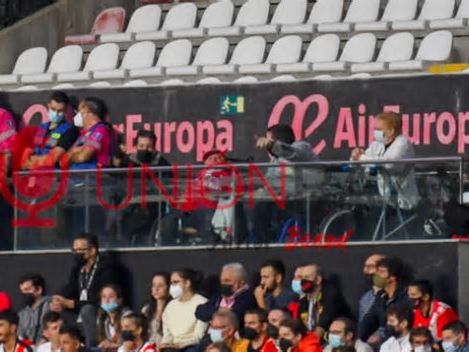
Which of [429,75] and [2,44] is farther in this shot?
[2,44]

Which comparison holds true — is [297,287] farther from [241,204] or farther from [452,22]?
[452,22]

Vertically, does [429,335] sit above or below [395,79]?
→ below

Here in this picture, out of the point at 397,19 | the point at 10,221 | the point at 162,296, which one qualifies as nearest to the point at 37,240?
the point at 10,221

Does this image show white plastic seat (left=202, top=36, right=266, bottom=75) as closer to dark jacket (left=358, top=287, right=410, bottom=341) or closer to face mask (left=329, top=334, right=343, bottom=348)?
dark jacket (left=358, top=287, right=410, bottom=341)

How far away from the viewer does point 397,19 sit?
27.2m

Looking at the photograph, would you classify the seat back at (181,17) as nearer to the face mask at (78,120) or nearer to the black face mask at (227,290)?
the face mask at (78,120)

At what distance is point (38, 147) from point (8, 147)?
12.8 inches

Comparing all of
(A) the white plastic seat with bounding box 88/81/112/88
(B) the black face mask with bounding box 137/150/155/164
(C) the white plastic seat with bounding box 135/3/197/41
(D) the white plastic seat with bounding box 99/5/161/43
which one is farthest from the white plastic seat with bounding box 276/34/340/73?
(B) the black face mask with bounding box 137/150/155/164

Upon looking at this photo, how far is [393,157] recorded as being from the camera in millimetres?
21562

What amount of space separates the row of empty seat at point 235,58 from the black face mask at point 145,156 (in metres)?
3.48

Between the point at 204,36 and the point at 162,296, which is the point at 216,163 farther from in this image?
the point at 204,36

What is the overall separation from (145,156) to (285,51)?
4479 millimetres

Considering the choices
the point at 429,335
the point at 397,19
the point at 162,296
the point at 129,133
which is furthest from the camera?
the point at 397,19

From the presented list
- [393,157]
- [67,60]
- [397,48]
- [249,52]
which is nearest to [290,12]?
[249,52]
